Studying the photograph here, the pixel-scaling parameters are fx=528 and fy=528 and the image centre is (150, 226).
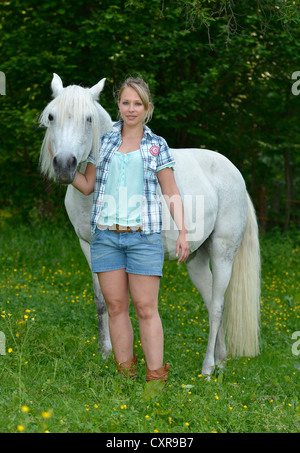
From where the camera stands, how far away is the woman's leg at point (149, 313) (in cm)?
319

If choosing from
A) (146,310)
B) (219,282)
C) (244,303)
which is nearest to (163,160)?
(146,310)

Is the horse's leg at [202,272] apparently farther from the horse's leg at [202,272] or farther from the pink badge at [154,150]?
the pink badge at [154,150]

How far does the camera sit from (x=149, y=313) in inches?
127

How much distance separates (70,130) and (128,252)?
82cm

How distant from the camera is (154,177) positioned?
319 cm

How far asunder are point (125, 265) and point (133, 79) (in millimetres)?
1139

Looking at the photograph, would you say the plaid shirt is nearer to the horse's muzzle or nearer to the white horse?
the horse's muzzle

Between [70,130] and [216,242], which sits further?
[216,242]

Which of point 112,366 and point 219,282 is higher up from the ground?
point 219,282

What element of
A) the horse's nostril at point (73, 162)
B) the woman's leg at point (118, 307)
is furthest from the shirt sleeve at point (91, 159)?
the woman's leg at point (118, 307)

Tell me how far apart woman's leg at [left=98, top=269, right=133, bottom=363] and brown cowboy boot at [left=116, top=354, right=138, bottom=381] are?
0.09ft

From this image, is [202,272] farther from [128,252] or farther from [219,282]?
[128,252]

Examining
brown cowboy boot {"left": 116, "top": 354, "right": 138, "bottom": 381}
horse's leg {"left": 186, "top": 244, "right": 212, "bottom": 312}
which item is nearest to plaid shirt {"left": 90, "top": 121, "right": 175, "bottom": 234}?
brown cowboy boot {"left": 116, "top": 354, "right": 138, "bottom": 381}

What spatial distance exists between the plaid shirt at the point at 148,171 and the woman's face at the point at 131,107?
0.11 meters
